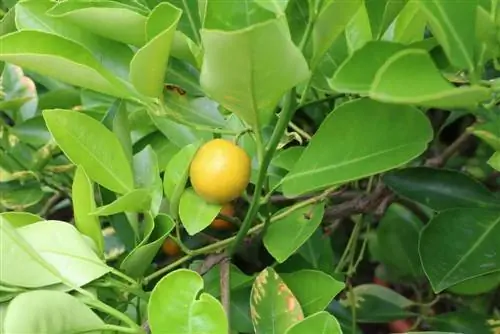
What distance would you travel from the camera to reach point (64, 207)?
1084 mm

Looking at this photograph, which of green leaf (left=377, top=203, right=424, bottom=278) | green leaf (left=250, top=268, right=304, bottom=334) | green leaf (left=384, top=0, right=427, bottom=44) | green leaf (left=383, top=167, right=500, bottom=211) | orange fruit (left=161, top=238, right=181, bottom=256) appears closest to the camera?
green leaf (left=384, top=0, right=427, bottom=44)

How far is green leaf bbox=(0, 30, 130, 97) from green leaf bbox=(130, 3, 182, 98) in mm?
29

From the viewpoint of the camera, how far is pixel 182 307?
0.55m

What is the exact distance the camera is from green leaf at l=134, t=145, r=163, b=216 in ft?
2.15

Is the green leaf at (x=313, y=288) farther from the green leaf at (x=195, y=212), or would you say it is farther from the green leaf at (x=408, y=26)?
the green leaf at (x=408, y=26)

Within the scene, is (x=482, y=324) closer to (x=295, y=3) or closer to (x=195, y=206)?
(x=195, y=206)

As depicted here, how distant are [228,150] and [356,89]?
190mm

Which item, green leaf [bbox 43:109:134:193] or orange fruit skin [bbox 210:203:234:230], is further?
orange fruit skin [bbox 210:203:234:230]

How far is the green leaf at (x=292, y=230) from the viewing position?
65 cm

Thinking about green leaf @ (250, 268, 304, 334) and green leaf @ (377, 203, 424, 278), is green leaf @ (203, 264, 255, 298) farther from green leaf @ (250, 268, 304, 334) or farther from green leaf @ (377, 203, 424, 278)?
green leaf @ (377, 203, 424, 278)

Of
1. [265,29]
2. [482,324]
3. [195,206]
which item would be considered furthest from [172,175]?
[482,324]

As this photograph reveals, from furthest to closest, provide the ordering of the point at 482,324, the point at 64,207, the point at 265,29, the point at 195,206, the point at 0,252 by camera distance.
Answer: the point at 64,207
the point at 482,324
the point at 195,206
the point at 0,252
the point at 265,29

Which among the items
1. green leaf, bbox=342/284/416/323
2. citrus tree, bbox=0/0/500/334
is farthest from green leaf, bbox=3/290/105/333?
green leaf, bbox=342/284/416/323

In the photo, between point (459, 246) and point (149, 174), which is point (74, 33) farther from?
point (459, 246)
